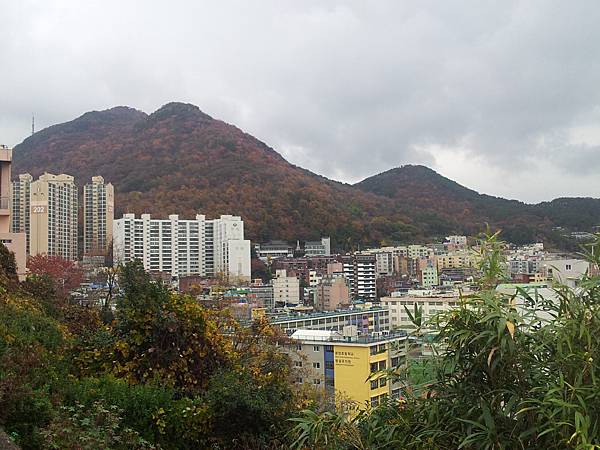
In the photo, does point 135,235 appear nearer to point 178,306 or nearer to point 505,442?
point 178,306

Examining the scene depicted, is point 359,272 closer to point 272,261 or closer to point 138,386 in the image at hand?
point 272,261

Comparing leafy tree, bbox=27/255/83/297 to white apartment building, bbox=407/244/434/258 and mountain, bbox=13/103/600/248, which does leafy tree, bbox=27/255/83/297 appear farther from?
white apartment building, bbox=407/244/434/258

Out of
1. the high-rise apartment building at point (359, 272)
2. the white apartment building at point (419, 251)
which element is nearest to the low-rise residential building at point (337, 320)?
the high-rise apartment building at point (359, 272)

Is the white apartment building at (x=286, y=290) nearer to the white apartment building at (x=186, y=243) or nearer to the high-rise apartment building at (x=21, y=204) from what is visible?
the white apartment building at (x=186, y=243)

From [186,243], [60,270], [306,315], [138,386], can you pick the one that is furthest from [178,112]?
[138,386]

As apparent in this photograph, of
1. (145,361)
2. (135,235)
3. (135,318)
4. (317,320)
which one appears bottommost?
(317,320)

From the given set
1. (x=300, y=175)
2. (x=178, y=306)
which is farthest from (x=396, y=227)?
(x=178, y=306)
